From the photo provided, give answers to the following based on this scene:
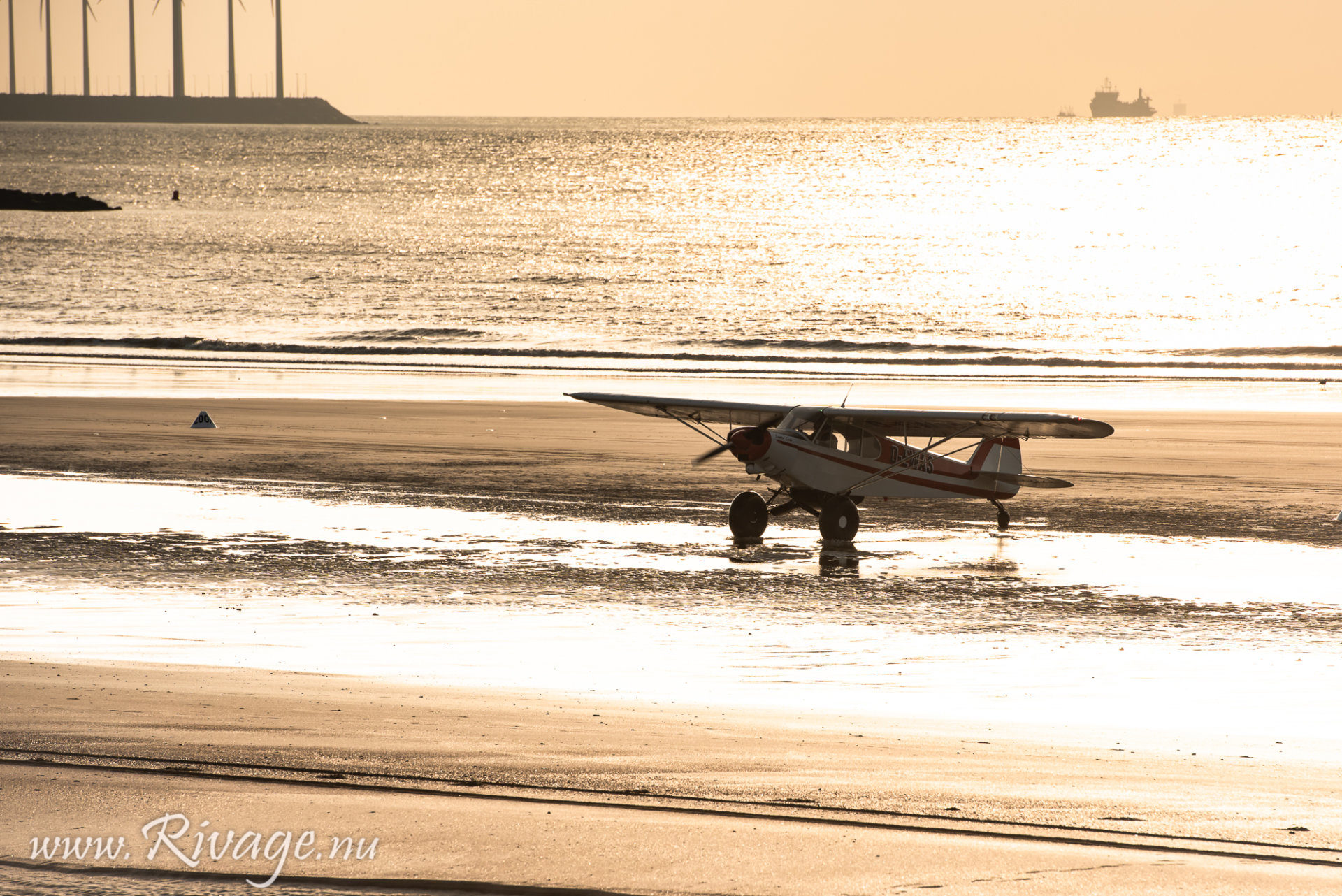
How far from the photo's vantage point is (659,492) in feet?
65.0

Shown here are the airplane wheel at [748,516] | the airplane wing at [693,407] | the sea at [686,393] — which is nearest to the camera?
the sea at [686,393]

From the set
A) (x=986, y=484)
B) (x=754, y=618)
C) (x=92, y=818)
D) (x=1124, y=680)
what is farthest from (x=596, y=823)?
(x=986, y=484)

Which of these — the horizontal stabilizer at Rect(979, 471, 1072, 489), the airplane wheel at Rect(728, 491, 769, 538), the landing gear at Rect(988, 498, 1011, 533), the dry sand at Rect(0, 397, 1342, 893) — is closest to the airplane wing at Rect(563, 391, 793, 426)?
the airplane wheel at Rect(728, 491, 769, 538)

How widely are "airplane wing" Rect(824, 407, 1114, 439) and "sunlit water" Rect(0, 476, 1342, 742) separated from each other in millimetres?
1267

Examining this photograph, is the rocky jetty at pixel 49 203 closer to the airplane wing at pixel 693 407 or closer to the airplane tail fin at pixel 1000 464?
the airplane wing at pixel 693 407

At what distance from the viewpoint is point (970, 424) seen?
1717 centimetres

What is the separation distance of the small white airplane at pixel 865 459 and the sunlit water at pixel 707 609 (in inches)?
19.7

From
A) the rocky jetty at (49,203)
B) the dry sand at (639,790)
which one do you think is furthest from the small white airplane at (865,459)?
the rocky jetty at (49,203)

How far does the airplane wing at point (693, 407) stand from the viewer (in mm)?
18592

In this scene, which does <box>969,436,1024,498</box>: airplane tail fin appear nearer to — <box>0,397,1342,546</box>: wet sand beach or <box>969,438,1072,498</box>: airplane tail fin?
<box>969,438,1072,498</box>: airplane tail fin

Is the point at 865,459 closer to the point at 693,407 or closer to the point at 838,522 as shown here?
the point at 838,522

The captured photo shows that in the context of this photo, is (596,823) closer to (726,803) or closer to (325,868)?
(726,803)

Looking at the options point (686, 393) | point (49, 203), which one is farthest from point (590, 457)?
point (49, 203)

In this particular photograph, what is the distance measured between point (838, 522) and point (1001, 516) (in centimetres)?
246
